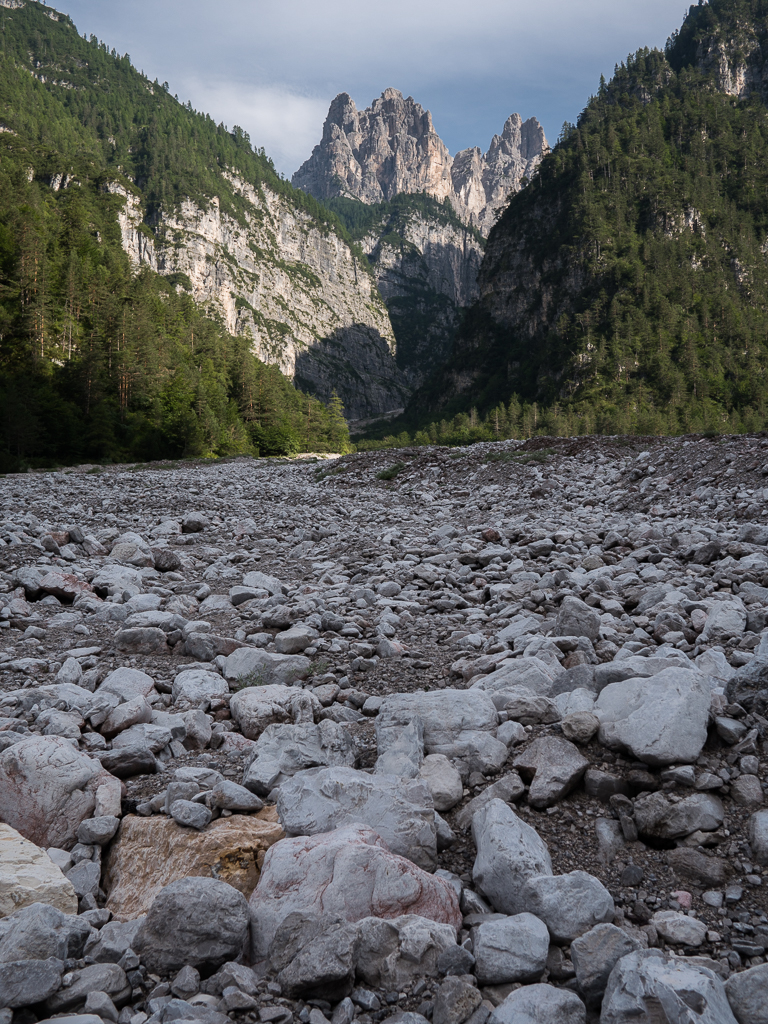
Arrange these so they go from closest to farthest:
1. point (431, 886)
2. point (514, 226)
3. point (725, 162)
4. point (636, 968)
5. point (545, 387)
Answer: point (636, 968)
point (431, 886)
point (545, 387)
point (725, 162)
point (514, 226)

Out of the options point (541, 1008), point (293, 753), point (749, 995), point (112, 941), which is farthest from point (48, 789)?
point (749, 995)

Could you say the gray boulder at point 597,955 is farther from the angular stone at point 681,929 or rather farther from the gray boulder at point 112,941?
the gray boulder at point 112,941

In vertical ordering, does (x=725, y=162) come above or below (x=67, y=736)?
above

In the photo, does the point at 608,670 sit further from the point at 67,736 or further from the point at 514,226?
the point at 514,226

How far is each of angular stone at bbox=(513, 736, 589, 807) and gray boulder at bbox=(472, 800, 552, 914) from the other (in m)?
0.25

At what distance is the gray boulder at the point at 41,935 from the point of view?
1.50 metres

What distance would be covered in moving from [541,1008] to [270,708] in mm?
2113

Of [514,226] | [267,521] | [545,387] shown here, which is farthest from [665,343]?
[267,521]

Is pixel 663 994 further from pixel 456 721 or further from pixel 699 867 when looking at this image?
pixel 456 721

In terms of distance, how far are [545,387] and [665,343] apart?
22570 mm

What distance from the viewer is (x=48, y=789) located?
2318 millimetres

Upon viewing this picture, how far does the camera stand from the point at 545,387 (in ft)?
373

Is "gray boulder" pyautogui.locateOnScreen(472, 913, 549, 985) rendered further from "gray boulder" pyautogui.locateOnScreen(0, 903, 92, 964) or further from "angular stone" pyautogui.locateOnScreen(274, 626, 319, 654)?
"angular stone" pyautogui.locateOnScreen(274, 626, 319, 654)

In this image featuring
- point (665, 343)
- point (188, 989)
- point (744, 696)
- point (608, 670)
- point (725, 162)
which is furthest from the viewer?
point (725, 162)
